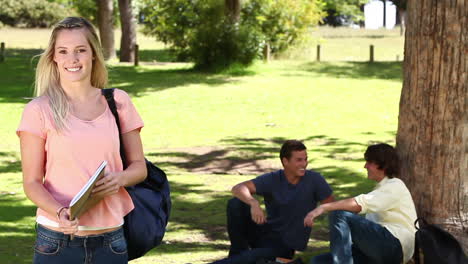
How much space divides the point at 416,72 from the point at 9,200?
6.47m

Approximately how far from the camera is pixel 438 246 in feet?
20.1

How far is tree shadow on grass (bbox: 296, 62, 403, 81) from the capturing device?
29.4 metres

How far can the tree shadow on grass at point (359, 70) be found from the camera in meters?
29.4

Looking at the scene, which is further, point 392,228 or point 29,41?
point 29,41

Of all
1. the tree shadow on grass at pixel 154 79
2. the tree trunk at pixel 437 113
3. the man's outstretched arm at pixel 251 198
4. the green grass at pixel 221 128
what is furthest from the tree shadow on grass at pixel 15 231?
the tree shadow on grass at pixel 154 79

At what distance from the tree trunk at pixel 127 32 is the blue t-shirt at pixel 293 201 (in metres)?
26.3

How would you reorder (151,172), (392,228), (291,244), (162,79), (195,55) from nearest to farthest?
1. (151,172)
2. (392,228)
3. (291,244)
4. (162,79)
5. (195,55)

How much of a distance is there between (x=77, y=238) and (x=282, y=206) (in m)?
3.87

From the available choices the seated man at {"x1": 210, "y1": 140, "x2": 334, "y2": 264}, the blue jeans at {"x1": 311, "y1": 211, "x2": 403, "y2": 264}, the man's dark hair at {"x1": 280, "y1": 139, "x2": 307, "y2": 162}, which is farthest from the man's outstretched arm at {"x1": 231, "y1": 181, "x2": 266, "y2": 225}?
the blue jeans at {"x1": 311, "y1": 211, "x2": 403, "y2": 264}

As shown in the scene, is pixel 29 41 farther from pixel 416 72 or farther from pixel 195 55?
pixel 416 72

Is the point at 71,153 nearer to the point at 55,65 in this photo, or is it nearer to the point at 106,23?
the point at 55,65

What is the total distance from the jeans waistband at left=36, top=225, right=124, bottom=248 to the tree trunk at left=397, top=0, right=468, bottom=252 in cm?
330

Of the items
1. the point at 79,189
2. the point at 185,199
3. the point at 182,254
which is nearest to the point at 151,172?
the point at 79,189

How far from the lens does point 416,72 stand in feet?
21.9
